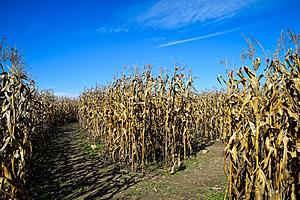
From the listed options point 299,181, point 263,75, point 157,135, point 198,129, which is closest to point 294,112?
point 263,75

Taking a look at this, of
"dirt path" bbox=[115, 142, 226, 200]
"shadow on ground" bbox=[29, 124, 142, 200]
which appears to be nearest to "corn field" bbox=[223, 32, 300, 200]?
"dirt path" bbox=[115, 142, 226, 200]

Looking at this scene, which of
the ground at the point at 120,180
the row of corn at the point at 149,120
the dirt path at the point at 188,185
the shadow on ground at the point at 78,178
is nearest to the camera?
the dirt path at the point at 188,185

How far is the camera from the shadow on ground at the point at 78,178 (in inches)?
270

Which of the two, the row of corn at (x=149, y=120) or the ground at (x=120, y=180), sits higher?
the row of corn at (x=149, y=120)

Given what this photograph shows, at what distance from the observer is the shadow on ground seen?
6855 mm

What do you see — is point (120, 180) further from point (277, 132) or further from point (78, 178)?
point (277, 132)

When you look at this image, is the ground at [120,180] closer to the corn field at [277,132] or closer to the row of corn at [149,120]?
the row of corn at [149,120]

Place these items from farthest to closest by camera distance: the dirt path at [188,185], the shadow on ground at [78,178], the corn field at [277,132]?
the shadow on ground at [78,178], the dirt path at [188,185], the corn field at [277,132]

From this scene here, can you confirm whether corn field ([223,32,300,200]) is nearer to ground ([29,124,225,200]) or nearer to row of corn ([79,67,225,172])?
ground ([29,124,225,200])

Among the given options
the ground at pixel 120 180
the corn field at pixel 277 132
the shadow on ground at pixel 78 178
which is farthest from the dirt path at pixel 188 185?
the corn field at pixel 277 132

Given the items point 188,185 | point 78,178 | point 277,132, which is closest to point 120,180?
point 78,178

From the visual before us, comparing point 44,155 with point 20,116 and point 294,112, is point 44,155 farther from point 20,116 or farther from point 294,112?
point 294,112

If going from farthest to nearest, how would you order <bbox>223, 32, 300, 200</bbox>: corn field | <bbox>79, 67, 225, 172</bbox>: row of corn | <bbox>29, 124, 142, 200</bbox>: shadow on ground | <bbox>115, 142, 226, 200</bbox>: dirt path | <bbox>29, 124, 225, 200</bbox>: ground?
<bbox>79, 67, 225, 172</bbox>: row of corn → <bbox>29, 124, 142, 200</bbox>: shadow on ground → <bbox>29, 124, 225, 200</bbox>: ground → <bbox>115, 142, 226, 200</bbox>: dirt path → <bbox>223, 32, 300, 200</bbox>: corn field

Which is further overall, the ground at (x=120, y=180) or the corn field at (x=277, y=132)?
the ground at (x=120, y=180)
